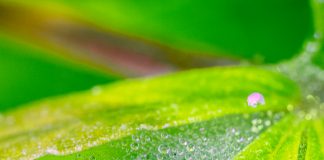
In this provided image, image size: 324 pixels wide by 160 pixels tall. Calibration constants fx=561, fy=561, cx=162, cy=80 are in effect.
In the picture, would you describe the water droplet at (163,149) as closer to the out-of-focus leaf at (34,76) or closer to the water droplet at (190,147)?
the water droplet at (190,147)

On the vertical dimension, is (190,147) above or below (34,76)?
below

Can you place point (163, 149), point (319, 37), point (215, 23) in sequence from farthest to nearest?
point (215, 23) → point (319, 37) → point (163, 149)

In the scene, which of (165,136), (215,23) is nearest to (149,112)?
(165,136)

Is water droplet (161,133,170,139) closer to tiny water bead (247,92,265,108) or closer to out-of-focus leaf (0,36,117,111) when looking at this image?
tiny water bead (247,92,265,108)

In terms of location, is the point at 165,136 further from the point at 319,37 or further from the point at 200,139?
the point at 319,37

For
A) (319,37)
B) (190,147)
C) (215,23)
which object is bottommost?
(190,147)

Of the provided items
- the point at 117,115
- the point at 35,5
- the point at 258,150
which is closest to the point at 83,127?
the point at 117,115

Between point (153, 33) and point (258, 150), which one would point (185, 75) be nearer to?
point (258, 150)
